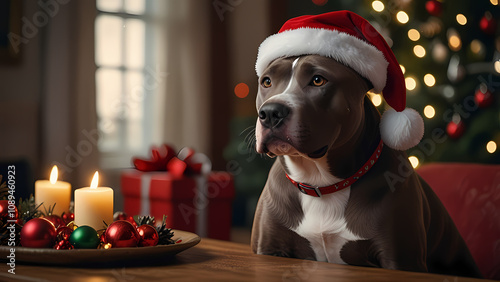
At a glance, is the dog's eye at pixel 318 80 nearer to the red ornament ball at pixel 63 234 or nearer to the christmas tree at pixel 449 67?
the red ornament ball at pixel 63 234

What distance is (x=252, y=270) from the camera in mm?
843

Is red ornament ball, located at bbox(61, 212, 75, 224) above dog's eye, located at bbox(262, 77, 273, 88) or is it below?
below

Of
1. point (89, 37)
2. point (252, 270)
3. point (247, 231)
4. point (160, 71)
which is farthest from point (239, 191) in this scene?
point (252, 270)

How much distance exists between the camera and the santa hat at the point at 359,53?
43.8 inches

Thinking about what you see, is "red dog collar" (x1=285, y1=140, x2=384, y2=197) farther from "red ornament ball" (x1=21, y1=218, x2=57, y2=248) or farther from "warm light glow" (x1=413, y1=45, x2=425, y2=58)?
"warm light glow" (x1=413, y1=45, x2=425, y2=58)

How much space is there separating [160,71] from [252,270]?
2.93m

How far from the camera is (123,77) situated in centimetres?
341

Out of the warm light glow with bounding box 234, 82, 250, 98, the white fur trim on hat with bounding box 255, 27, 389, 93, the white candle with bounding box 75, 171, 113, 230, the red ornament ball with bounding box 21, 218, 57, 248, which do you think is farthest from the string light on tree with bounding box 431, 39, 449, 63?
the red ornament ball with bounding box 21, 218, 57, 248

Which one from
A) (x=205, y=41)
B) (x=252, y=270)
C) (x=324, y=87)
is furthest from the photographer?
(x=205, y=41)

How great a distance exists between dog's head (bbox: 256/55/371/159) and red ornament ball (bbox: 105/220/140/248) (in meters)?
0.31

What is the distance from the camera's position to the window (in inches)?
129

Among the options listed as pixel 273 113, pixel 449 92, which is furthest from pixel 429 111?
pixel 273 113

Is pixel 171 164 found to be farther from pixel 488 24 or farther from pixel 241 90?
pixel 488 24

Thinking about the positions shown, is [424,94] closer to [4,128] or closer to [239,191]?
[239,191]
